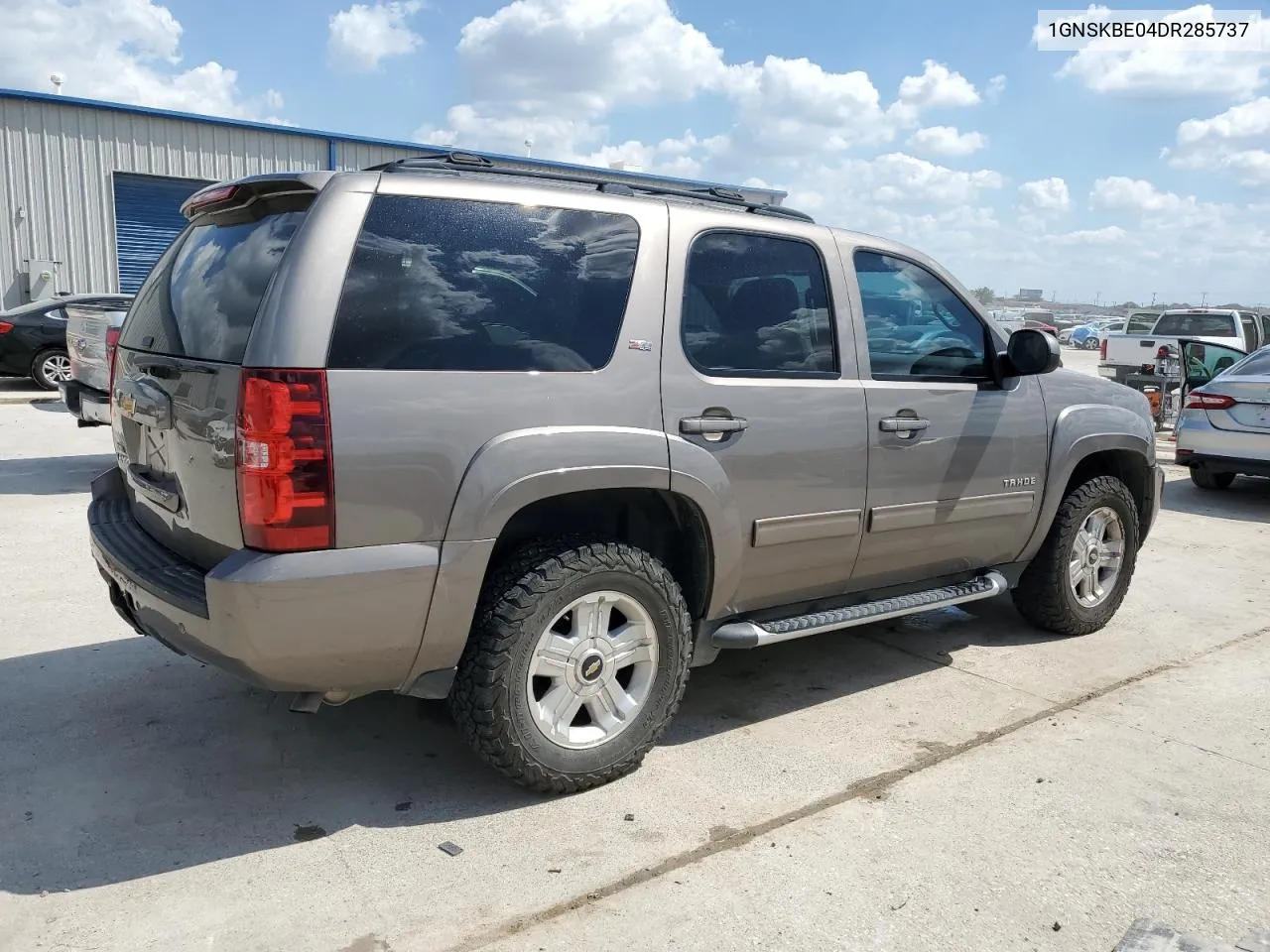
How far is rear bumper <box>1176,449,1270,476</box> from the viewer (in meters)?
9.25

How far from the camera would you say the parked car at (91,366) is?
791 centimetres

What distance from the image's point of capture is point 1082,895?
2906 mm

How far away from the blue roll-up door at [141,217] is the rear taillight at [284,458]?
18.7 meters

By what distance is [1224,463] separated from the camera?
9.52 meters

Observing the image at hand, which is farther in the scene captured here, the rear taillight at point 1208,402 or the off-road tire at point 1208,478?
the off-road tire at point 1208,478

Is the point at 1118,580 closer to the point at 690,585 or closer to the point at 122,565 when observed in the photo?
the point at 690,585

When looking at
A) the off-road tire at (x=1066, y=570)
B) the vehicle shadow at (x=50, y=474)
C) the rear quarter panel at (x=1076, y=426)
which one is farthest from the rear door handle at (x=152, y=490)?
the vehicle shadow at (x=50, y=474)

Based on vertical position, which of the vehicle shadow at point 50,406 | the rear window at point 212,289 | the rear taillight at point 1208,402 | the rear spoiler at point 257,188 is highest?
the rear spoiler at point 257,188

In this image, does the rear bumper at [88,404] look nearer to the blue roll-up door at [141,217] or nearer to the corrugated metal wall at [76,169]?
the corrugated metal wall at [76,169]

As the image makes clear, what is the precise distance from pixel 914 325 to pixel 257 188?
2596 millimetres

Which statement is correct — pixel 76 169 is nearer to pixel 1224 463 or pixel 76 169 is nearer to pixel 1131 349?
pixel 1224 463

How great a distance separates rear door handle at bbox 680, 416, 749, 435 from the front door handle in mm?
725

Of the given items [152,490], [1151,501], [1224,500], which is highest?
[152,490]

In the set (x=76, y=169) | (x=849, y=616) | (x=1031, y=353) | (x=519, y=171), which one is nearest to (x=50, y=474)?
(x=519, y=171)
